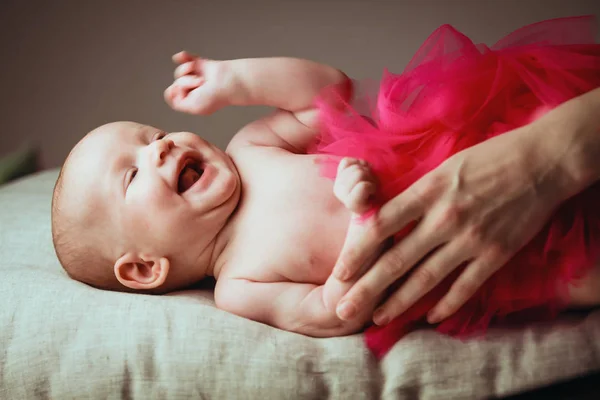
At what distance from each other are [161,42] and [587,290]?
4.63 feet

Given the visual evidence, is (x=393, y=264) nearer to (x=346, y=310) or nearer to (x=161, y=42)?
(x=346, y=310)

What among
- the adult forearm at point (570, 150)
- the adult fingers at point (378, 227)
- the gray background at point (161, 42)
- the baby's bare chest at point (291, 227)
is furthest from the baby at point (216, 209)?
the gray background at point (161, 42)

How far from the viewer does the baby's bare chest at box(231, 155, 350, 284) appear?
0.95 meters

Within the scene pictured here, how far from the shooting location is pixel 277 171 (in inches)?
41.6

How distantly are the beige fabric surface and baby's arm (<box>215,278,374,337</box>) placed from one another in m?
0.03

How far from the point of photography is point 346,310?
0.81m

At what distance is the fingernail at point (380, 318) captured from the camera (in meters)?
0.82

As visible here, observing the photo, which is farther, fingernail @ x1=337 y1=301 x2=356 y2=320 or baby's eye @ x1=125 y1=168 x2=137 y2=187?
baby's eye @ x1=125 y1=168 x2=137 y2=187

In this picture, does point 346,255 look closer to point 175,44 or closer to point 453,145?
point 453,145

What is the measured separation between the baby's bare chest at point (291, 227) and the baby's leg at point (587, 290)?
34 cm

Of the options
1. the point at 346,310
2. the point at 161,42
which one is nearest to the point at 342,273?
the point at 346,310

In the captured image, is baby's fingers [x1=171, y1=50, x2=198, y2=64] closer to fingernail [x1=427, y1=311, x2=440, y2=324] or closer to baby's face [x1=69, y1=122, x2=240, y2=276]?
baby's face [x1=69, y1=122, x2=240, y2=276]

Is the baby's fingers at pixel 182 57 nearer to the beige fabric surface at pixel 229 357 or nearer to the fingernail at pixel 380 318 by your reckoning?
the beige fabric surface at pixel 229 357

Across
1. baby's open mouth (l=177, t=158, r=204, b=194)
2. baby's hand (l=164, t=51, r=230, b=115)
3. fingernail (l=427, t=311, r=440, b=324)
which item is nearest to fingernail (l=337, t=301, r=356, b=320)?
fingernail (l=427, t=311, r=440, b=324)
